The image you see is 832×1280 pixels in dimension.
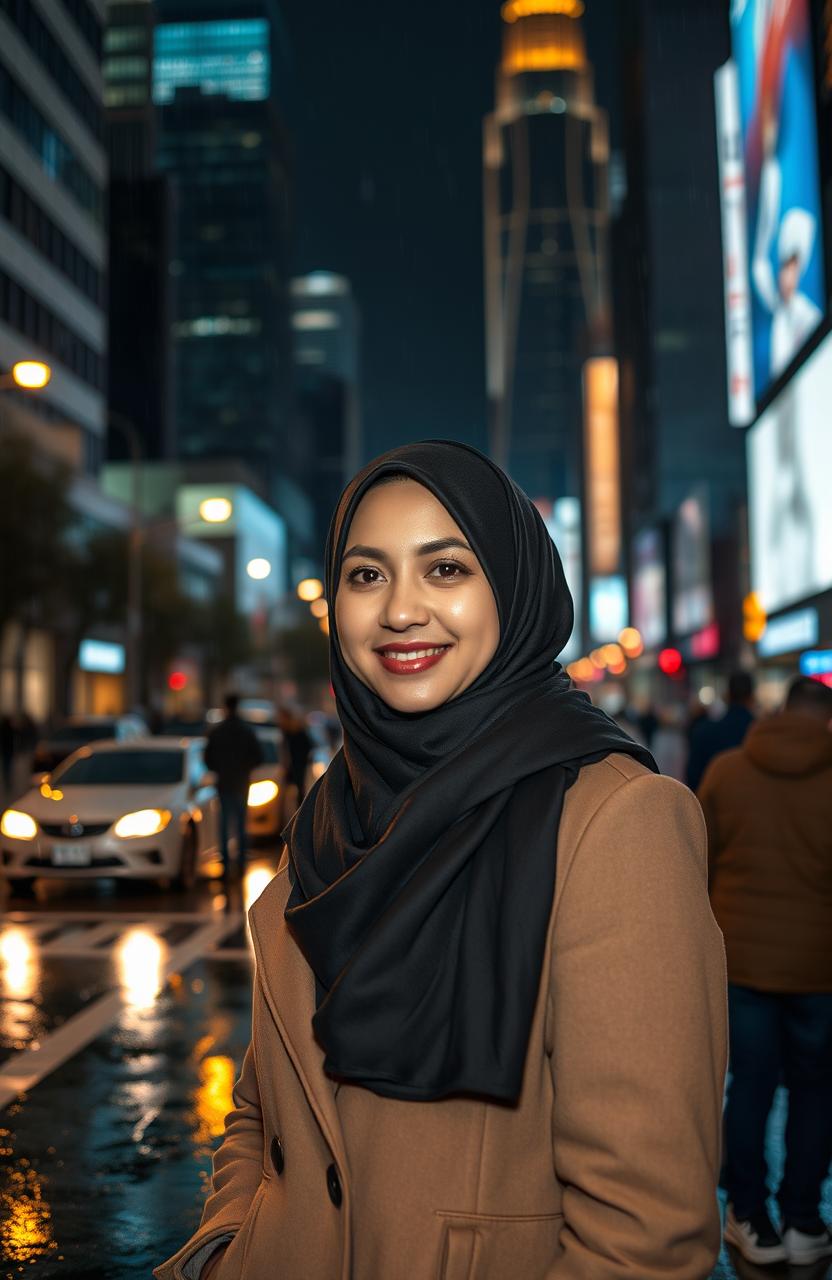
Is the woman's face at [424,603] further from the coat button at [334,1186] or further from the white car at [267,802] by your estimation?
the white car at [267,802]

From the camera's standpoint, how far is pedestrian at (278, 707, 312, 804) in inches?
790

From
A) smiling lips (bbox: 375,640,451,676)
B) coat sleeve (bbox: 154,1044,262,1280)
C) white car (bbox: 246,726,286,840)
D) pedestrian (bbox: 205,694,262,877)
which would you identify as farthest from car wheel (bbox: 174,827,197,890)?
smiling lips (bbox: 375,640,451,676)

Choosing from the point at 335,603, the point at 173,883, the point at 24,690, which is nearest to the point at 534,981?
the point at 335,603

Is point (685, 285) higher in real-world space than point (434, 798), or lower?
higher

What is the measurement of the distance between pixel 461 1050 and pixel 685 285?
111025mm

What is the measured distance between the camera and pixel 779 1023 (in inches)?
202

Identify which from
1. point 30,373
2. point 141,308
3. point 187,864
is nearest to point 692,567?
point 141,308

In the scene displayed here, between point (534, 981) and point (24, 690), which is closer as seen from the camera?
point (534, 981)

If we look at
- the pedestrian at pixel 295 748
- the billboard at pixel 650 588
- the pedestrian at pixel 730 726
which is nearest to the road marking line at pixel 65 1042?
the pedestrian at pixel 730 726

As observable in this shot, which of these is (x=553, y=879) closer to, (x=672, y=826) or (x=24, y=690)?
(x=672, y=826)

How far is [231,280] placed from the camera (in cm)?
17675

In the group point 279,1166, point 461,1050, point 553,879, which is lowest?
point 279,1166

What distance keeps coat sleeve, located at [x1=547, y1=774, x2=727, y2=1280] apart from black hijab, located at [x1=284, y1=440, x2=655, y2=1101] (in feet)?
0.24

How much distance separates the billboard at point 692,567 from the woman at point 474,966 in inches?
3063
